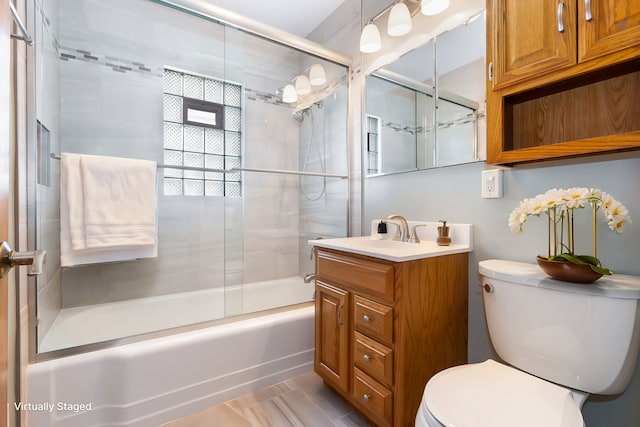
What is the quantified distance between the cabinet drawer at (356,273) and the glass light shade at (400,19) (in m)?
1.29

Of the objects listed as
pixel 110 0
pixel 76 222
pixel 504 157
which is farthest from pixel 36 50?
pixel 504 157

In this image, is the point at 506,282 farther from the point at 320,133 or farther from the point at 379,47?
the point at 320,133

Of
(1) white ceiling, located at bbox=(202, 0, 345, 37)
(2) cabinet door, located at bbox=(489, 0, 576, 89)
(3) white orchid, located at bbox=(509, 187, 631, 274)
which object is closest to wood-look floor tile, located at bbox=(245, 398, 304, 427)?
(3) white orchid, located at bbox=(509, 187, 631, 274)

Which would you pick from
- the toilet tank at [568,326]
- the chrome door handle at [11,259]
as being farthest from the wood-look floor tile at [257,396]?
the chrome door handle at [11,259]

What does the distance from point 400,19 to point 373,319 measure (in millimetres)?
1556

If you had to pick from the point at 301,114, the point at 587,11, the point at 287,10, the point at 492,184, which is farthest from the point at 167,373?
the point at 287,10

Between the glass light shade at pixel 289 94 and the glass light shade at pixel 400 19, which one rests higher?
the glass light shade at pixel 400 19

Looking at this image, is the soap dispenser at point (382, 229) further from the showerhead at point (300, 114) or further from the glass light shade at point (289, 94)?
the glass light shade at point (289, 94)

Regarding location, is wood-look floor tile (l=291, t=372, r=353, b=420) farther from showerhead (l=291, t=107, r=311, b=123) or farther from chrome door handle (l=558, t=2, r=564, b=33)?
showerhead (l=291, t=107, r=311, b=123)

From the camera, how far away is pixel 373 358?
3.92ft

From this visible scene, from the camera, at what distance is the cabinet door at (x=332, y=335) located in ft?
4.39

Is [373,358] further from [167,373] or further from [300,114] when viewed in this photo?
[300,114]

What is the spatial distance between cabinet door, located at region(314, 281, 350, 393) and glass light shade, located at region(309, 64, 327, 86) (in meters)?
1.51

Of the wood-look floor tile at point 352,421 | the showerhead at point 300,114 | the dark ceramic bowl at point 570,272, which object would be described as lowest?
the wood-look floor tile at point 352,421
